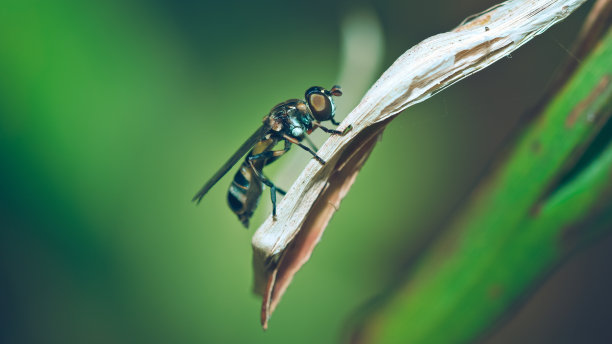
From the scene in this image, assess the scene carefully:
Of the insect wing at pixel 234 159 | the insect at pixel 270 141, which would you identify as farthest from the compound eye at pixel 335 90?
the insect wing at pixel 234 159

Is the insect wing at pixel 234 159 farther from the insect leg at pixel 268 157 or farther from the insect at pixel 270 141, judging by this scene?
the insect leg at pixel 268 157

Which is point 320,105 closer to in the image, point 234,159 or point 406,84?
point 234,159

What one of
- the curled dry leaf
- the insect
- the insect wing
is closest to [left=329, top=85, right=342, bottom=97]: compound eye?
the insect

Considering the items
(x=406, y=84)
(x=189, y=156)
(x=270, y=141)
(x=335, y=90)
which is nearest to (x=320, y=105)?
(x=335, y=90)

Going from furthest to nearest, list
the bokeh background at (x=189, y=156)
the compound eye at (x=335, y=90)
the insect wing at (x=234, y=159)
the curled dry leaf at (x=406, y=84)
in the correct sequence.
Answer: the compound eye at (x=335, y=90) → the insect wing at (x=234, y=159) → the bokeh background at (x=189, y=156) → the curled dry leaf at (x=406, y=84)

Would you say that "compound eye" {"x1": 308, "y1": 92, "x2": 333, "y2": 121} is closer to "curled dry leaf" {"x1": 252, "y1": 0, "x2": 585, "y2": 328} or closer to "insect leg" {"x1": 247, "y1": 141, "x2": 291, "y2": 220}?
"insect leg" {"x1": 247, "y1": 141, "x2": 291, "y2": 220}

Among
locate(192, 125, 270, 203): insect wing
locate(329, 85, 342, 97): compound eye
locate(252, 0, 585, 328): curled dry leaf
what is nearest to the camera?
locate(252, 0, 585, 328): curled dry leaf

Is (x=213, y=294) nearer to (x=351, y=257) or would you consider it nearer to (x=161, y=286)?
(x=161, y=286)

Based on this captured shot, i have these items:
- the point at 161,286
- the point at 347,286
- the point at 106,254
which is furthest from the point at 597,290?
the point at 106,254
